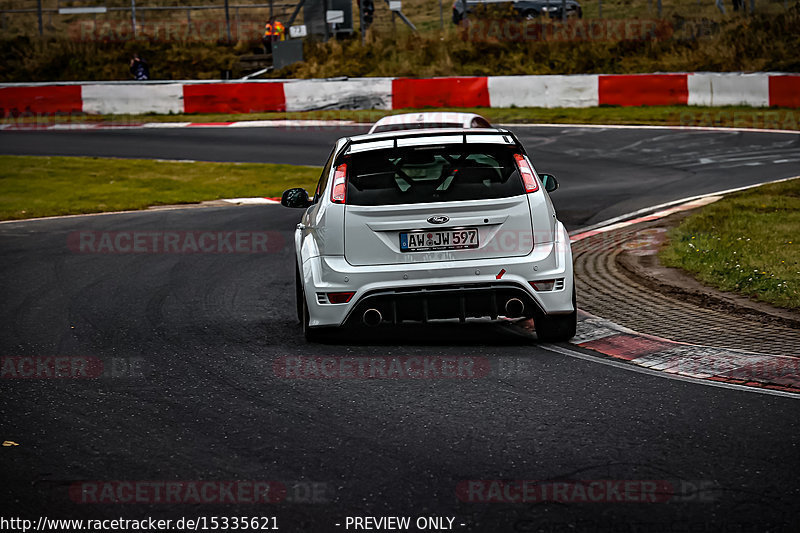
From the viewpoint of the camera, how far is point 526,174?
8.12 meters

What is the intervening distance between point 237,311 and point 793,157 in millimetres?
13747

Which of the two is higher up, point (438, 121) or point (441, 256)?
point (438, 121)

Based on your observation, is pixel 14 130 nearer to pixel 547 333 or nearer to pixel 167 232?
pixel 167 232

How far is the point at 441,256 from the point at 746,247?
4.84 meters

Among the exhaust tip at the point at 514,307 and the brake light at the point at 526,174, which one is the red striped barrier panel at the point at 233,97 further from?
the exhaust tip at the point at 514,307

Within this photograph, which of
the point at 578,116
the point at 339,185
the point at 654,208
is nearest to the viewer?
the point at 339,185

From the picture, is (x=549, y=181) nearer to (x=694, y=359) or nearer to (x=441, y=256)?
(x=441, y=256)

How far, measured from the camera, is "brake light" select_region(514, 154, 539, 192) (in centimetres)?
805

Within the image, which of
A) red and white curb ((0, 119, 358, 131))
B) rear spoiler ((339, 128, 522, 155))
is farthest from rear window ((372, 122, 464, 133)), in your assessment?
red and white curb ((0, 119, 358, 131))

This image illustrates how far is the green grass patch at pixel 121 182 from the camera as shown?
18.5 meters

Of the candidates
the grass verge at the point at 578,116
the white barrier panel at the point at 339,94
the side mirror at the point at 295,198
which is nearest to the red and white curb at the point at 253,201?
the side mirror at the point at 295,198

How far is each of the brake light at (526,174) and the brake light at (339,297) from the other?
4.85 feet

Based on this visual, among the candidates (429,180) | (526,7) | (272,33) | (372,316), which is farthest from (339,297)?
(526,7)

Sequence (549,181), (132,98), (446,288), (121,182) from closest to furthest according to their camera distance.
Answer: (446,288) → (549,181) → (121,182) → (132,98)
